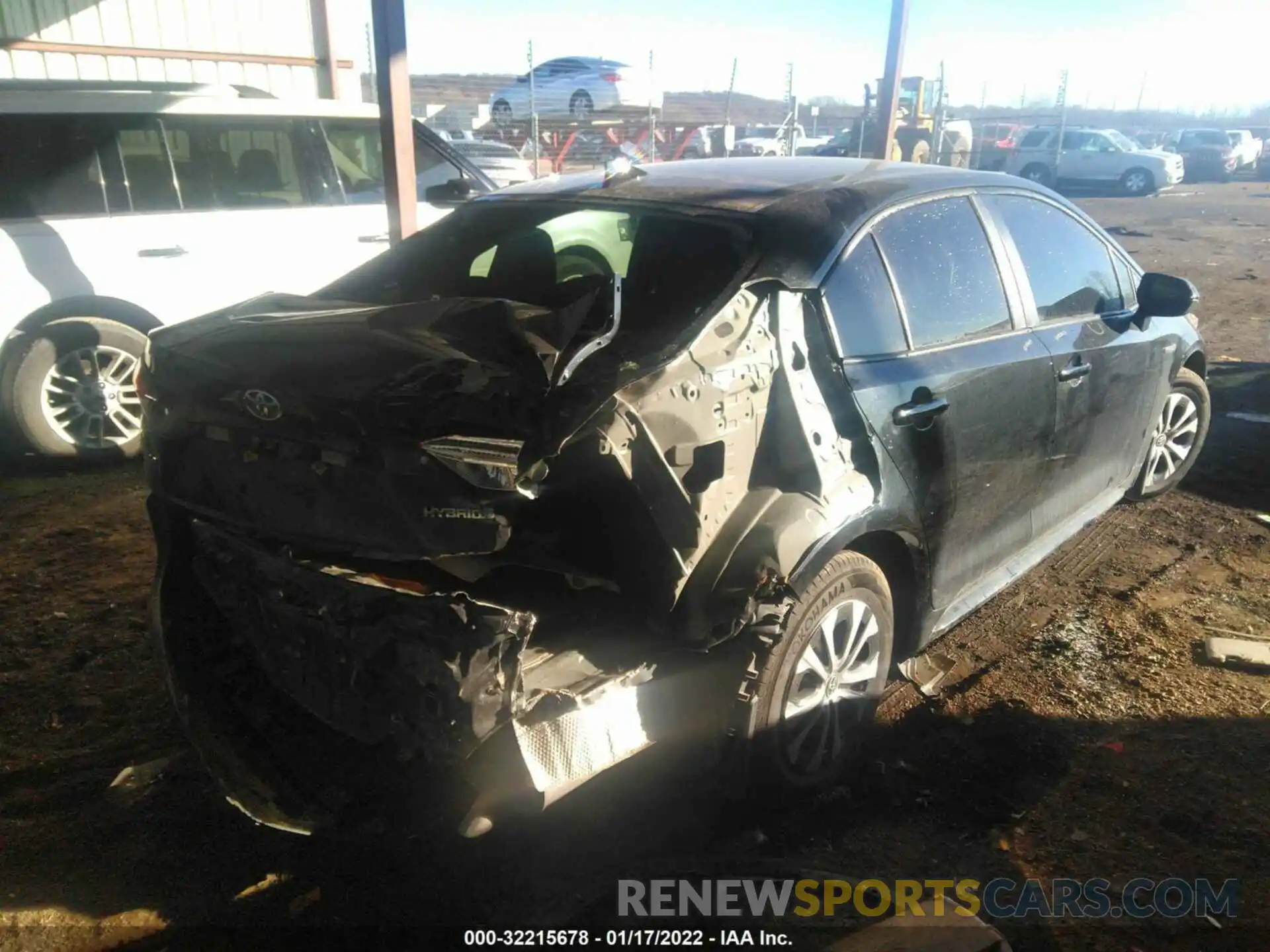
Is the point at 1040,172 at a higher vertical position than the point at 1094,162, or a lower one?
lower

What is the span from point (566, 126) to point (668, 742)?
16316 mm

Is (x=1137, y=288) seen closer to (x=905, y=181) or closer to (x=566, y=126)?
(x=905, y=181)

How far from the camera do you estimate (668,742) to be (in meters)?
2.37

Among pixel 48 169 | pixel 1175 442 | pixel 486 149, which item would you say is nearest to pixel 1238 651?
pixel 1175 442

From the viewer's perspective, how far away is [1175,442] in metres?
4.88

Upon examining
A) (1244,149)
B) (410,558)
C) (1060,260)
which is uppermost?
(1060,260)

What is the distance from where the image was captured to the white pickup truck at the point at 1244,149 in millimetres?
29891

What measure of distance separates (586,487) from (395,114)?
185 inches

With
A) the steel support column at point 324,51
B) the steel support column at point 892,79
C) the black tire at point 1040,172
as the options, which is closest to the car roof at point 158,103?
the steel support column at point 324,51

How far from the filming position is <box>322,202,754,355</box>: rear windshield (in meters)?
2.81

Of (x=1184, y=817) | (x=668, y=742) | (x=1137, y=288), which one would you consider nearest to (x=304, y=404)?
(x=668, y=742)

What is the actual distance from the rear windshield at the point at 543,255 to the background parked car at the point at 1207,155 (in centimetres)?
3253

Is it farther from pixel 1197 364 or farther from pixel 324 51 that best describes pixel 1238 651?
pixel 324 51

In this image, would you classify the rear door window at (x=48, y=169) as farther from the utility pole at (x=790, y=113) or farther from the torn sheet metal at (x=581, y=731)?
the utility pole at (x=790, y=113)
